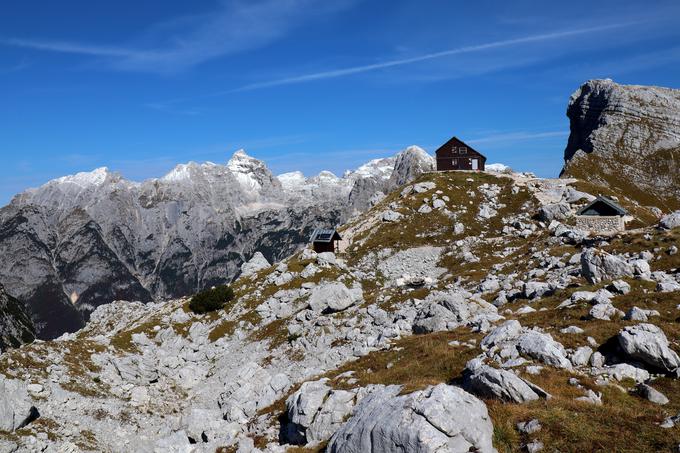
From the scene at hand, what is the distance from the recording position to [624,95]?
178 meters

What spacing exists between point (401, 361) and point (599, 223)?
2349 inches

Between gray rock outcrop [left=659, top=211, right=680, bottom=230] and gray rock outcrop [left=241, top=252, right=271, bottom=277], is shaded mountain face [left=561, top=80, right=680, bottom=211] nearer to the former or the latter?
gray rock outcrop [left=659, top=211, right=680, bottom=230]

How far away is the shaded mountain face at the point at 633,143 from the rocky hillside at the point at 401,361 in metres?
87.4

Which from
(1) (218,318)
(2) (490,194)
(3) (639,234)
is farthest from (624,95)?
(1) (218,318)

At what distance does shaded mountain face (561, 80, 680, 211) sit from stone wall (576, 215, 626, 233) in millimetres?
77920

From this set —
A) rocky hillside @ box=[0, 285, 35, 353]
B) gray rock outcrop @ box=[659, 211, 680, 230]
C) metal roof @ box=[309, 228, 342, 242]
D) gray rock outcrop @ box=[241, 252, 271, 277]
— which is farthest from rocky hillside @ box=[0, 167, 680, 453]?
Answer: rocky hillside @ box=[0, 285, 35, 353]

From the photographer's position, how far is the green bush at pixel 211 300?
65.2 meters

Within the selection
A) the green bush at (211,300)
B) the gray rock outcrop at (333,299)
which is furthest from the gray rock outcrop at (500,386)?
the green bush at (211,300)

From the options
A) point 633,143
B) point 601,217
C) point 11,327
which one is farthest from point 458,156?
point 11,327

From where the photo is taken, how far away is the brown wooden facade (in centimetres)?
11550

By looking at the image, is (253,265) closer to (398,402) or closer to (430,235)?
(430,235)

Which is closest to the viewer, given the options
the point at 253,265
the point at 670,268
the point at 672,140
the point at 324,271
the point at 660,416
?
the point at 660,416

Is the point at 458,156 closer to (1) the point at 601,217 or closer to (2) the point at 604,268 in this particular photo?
(1) the point at 601,217

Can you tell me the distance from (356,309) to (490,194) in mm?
56423
